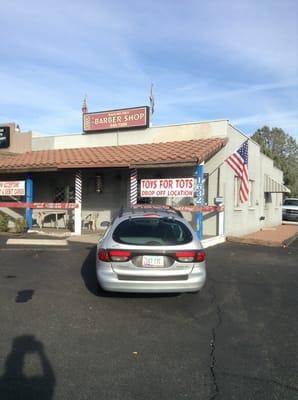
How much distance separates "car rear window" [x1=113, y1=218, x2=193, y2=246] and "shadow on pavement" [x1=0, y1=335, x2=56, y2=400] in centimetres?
218

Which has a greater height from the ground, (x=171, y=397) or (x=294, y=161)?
(x=294, y=161)

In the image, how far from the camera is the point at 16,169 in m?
16.6

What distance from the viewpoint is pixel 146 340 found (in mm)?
5078

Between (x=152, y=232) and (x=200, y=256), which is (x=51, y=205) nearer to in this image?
(x=152, y=232)

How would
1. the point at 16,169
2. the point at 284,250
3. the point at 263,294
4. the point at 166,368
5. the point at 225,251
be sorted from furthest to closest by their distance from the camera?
the point at 16,169 < the point at 284,250 < the point at 225,251 < the point at 263,294 < the point at 166,368

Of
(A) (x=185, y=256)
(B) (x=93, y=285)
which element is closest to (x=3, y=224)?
(B) (x=93, y=285)

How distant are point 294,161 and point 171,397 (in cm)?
6599

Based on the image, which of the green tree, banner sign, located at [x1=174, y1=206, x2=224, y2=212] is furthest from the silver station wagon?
the green tree

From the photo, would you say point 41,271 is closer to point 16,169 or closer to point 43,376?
point 43,376

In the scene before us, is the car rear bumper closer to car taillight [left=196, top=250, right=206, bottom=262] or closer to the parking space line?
car taillight [left=196, top=250, right=206, bottom=262]

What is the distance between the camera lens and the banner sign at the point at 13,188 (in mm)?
16859

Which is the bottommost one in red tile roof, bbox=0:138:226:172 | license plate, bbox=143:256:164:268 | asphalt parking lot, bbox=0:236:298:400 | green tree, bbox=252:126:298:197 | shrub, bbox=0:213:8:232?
asphalt parking lot, bbox=0:236:298:400

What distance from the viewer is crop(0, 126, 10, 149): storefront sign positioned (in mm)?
19469

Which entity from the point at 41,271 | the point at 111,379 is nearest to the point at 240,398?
the point at 111,379
